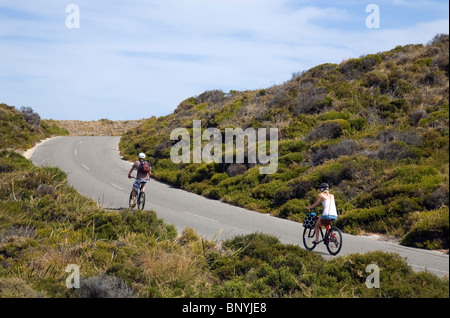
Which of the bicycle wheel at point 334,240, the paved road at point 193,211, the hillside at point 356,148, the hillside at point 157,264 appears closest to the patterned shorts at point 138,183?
the paved road at point 193,211

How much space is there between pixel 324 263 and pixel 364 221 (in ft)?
21.6

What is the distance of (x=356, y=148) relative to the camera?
2078 centimetres

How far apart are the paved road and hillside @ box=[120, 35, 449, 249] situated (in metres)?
0.79

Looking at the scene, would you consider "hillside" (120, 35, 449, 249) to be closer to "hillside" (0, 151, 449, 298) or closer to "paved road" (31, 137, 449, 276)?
"paved road" (31, 137, 449, 276)

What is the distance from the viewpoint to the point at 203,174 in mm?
27297

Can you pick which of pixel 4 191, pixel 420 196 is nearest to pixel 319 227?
pixel 420 196

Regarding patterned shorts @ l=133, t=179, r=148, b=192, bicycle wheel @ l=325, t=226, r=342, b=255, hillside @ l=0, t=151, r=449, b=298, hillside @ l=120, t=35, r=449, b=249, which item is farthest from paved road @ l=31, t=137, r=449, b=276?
patterned shorts @ l=133, t=179, r=148, b=192

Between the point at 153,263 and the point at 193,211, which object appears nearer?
the point at 153,263

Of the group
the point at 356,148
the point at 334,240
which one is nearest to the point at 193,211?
the point at 356,148

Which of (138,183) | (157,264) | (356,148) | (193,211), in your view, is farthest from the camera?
(356,148)

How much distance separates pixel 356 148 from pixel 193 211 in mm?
7447

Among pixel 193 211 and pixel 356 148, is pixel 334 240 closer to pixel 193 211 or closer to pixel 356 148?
pixel 193 211

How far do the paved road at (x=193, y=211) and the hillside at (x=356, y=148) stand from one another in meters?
0.79

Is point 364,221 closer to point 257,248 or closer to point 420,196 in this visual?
point 420,196
